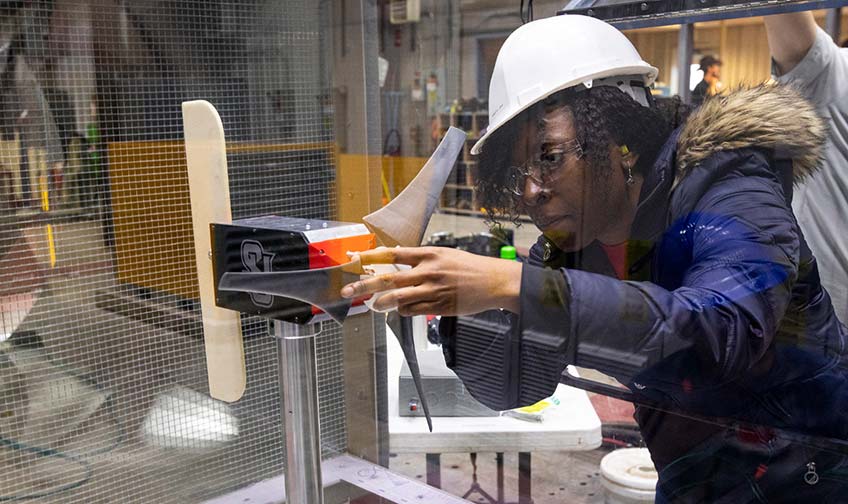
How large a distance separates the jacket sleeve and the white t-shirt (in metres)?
0.03

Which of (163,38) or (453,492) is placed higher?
(163,38)

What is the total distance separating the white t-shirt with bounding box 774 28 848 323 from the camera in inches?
29.6

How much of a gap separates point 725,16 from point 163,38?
0.77 metres

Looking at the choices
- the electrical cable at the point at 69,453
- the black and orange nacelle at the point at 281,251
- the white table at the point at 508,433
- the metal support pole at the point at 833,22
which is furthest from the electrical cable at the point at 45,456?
the metal support pole at the point at 833,22

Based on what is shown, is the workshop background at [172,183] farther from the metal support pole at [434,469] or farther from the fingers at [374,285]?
the fingers at [374,285]

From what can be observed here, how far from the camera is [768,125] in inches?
30.6

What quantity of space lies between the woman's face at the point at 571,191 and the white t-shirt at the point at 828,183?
0.19 m

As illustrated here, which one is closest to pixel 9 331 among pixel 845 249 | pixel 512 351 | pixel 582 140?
pixel 512 351

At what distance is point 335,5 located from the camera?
125 cm

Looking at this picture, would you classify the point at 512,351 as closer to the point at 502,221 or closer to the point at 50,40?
the point at 502,221

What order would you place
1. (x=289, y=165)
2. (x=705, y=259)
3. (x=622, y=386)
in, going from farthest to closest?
(x=289, y=165) → (x=622, y=386) → (x=705, y=259)

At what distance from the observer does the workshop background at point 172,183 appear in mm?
1005

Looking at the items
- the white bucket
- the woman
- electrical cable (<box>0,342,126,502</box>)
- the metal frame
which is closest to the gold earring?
the woman

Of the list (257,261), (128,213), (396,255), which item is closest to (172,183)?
(128,213)
